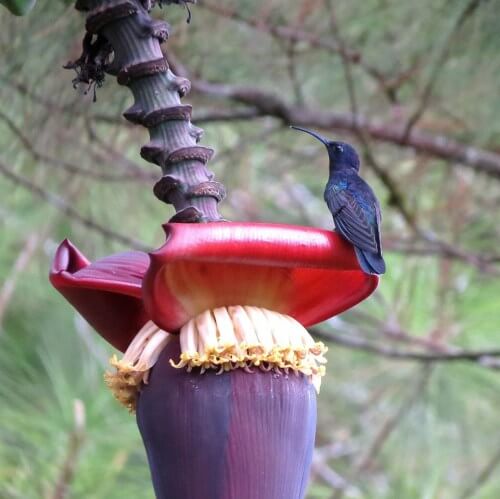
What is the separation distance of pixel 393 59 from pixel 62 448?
0.79m

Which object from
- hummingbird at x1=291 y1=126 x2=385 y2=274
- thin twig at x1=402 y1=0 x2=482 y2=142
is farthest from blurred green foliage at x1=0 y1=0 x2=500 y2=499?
hummingbird at x1=291 y1=126 x2=385 y2=274

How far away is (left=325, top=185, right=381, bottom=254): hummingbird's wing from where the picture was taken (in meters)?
0.48

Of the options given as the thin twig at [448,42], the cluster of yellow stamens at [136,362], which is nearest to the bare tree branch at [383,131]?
the thin twig at [448,42]

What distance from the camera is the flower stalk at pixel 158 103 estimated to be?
1.37 feet

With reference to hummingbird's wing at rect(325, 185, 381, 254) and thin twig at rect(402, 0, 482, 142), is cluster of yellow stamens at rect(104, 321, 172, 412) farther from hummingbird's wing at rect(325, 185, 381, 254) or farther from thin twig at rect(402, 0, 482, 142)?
thin twig at rect(402, 0, 482, 142)

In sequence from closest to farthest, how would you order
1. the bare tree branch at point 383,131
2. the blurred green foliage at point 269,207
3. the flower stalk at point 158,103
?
the flower stalk at point 158,103 → the blurred green foliage at point 269,207 → the bare tree branch at point 383,131

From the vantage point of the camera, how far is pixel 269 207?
2258mm

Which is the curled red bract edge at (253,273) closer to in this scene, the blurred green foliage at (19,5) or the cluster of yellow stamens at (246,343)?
the cluster of yellow stamens at (246,343)

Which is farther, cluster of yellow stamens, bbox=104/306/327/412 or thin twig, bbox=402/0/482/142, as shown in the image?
thin twig, bbox=402/0/482/142

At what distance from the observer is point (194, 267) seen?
47 cm

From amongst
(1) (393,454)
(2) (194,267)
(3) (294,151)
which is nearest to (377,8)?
(3) (294,151)

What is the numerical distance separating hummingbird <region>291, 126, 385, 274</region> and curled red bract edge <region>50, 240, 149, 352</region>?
106 millimetres

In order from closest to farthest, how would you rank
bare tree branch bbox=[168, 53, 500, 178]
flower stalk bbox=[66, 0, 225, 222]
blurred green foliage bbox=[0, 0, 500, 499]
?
flower stalk bbox=[66, 0, 225, 222]
blurred green foliage bbox=[0, 0, 500, 499]
bare tree branch bbox=[168, 53, 500, 178]

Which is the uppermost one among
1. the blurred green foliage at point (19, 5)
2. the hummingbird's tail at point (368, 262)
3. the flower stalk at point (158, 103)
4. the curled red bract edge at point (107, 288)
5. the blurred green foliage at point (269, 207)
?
the blurred green foliage at point (269, 207)
